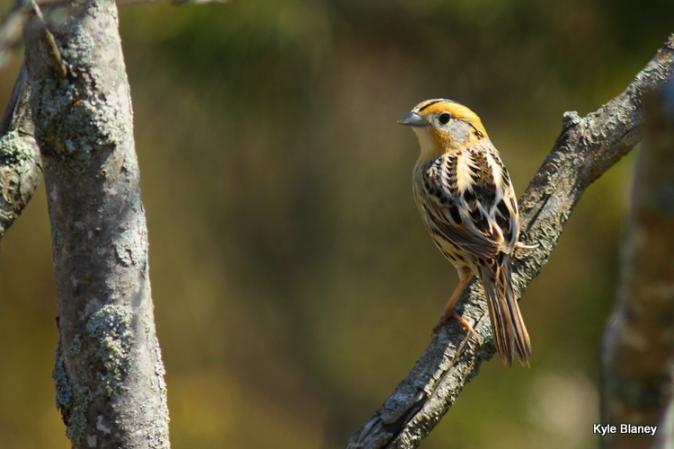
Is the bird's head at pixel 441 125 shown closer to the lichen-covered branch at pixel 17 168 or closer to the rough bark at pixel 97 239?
the lichen-covered branch at pixel 17 168

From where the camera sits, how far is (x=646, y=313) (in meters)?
1.29

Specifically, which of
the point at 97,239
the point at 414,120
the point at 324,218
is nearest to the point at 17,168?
the point at 97,239

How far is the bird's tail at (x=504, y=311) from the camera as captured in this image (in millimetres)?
3012

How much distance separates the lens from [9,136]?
2.65m

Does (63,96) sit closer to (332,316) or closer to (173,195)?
(173,195)

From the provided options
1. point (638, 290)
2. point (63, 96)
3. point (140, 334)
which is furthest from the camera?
point (140, 334)

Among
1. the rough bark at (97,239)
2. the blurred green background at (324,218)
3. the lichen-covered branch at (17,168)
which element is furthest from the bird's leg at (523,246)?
the blurred green background at (324,218)

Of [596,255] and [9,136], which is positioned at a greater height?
[596,255]

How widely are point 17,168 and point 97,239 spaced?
613mm

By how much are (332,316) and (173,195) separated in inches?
59.5

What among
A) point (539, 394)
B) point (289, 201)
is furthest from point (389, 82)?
point (539, 394)

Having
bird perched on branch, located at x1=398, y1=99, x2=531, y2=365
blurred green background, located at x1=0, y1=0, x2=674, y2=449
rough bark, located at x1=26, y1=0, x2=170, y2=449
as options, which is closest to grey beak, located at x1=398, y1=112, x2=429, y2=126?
bird perched on branch, located at x1=398, y1=99, x2=531, y2=365

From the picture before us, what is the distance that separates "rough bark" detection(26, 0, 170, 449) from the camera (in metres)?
2.04

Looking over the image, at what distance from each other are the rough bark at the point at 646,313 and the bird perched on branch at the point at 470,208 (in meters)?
1.59
